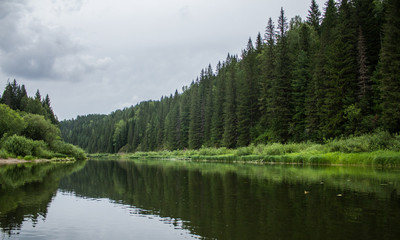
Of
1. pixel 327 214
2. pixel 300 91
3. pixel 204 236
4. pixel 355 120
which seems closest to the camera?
pixel 204 236

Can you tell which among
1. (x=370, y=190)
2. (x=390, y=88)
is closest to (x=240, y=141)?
(x=390, y=88)

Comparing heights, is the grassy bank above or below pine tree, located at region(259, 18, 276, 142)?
below

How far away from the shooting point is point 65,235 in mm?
7914

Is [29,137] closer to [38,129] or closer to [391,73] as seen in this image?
[38,129]

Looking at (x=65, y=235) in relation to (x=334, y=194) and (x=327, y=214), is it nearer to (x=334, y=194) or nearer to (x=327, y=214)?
(x=327, y=214)

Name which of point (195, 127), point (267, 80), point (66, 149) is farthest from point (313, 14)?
point (66, 149)

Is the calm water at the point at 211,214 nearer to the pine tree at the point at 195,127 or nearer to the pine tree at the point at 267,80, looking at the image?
the pine tree at the point at 267,80

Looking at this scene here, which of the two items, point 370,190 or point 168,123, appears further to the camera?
point 168,123

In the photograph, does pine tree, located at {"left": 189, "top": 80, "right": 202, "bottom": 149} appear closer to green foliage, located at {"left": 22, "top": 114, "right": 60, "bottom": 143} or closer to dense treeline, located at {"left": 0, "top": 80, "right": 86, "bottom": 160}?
dense treeline, located at {"left": 0, "top": 80, "right": 86, "bottom": 160}

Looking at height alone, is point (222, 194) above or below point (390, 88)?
below

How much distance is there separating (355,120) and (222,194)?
29.6 meters

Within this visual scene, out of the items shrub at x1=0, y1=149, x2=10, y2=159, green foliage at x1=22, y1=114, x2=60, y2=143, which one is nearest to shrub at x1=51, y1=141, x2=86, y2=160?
green foliage at x1=22, y1=114, x2=60, y2=143

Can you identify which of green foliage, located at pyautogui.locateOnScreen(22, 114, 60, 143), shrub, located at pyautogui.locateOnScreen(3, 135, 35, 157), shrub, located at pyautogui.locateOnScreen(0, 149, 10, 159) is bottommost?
shrub, located at pyautogui.locateOnScreen(0, 149, 10, 159)

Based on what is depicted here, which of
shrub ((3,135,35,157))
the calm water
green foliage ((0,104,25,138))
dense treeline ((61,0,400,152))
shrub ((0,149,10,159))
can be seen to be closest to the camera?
the calm water
